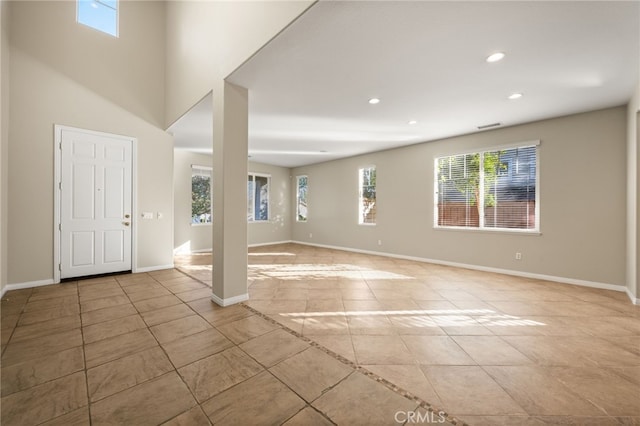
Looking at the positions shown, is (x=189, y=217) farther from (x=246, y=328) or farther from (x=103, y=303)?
(x=246, y=328)

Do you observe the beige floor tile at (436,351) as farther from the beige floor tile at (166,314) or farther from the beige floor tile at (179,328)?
the beige floor tile at (166,314)

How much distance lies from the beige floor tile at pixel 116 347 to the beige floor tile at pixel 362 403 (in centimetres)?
164

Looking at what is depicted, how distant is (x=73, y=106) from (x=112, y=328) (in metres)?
3.73

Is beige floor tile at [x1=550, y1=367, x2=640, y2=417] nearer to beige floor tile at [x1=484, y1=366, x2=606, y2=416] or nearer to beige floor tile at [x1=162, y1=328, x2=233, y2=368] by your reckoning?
beige floor tile at [x1=484, y1=366, x2=606, y2=416]

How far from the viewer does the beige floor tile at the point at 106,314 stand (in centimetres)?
256

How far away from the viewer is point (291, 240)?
30.2 ft

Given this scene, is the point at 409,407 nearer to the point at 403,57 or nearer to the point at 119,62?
the point at 403,57

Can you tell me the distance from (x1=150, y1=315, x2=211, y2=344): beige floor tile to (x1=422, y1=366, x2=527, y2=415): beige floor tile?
208 cm

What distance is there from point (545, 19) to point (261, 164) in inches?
291

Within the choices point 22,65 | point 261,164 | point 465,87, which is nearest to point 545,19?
point 465,87

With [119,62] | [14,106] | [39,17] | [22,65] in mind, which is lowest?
[14,106]

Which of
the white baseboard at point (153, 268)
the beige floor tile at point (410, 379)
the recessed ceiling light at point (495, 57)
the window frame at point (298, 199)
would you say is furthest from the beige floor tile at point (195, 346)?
the window frame at point (298, 199)

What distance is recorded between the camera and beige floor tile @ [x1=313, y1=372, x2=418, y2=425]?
1.36 meters

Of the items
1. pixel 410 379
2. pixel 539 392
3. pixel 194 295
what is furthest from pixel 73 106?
pixel 539 392
